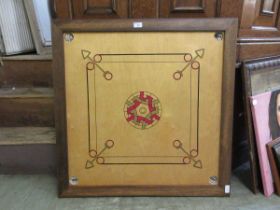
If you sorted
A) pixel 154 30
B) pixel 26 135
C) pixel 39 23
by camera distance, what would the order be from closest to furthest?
1. pixel 154 30
2. pixel 26 135
3. pixel 39 23

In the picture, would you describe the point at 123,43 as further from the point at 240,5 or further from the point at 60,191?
the point at 60,191

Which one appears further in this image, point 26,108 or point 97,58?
point 26,108

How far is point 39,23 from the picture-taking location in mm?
1548

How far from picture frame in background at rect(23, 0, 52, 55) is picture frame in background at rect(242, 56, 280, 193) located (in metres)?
0.94

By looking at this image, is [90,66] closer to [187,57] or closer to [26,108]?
[187,57]

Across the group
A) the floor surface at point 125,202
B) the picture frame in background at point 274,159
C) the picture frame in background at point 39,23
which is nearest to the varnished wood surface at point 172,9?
the picture frame in background at point 39,23

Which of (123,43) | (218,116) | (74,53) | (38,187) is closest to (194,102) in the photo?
(218,116)

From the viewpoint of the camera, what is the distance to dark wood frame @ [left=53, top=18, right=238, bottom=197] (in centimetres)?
105

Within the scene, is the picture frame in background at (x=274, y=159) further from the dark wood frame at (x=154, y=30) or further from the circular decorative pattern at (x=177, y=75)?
the circular decorative pattern at (x=177, y=75)

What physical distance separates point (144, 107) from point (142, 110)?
13 millimetres

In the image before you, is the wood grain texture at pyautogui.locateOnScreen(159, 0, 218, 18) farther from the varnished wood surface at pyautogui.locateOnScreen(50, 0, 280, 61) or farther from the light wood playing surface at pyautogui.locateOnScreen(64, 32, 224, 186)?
the light wood playing surface at pyautogui.locateOnScreen(64, 32, 224, 186)

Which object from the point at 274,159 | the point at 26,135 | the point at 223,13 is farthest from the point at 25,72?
the point at 274,159

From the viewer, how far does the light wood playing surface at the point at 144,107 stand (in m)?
1.07

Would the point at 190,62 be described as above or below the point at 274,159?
above
